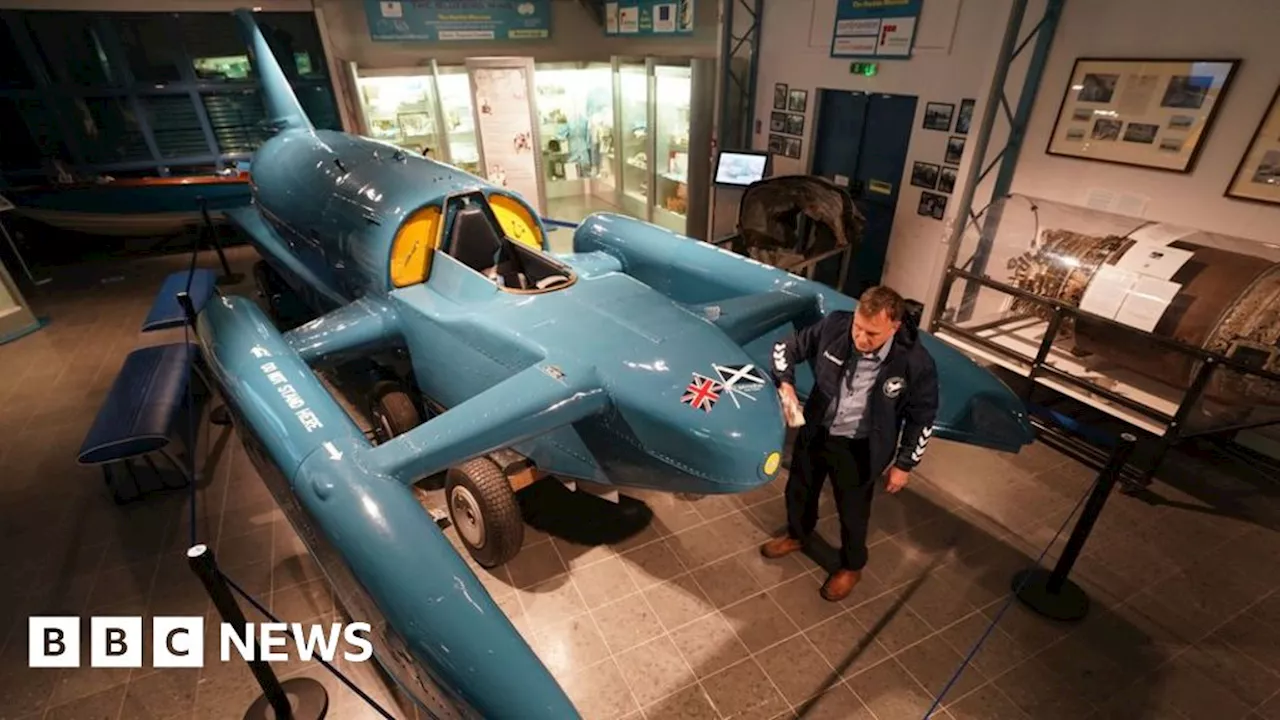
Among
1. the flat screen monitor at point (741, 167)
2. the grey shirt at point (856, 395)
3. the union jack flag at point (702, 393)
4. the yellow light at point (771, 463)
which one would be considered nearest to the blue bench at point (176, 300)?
the union jack flag at point (702, 393)

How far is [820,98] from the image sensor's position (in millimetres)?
7078

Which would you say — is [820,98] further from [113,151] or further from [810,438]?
[113,151]

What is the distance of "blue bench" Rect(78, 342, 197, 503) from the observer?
384 cm

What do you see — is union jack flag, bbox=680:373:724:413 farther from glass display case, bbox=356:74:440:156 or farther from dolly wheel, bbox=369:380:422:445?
glass display case, bbox=356:74:440:156

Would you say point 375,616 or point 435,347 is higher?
point 435,347

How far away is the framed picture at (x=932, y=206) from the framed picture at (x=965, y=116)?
0.65 metres

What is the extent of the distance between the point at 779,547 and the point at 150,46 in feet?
35.7

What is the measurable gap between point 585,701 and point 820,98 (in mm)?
6794

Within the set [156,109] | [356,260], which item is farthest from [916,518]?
[156,109]

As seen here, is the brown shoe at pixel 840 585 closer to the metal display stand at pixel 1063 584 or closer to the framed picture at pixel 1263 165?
the metal display stand at pixel 1063 584

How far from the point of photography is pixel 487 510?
3.38 meters

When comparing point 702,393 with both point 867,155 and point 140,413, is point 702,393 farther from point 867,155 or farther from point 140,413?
point 867,155

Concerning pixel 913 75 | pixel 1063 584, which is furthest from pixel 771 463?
pixel 913 75

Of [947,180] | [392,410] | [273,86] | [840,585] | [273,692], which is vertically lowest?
[840,585]
